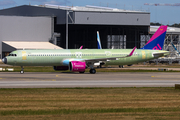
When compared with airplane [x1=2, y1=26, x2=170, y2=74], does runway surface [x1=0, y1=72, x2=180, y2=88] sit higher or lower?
lower

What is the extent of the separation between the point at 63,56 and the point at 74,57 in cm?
181

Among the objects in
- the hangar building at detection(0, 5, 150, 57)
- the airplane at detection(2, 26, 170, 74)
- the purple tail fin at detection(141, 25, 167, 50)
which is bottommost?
the airplane at detection(2, 26, 170, 74)

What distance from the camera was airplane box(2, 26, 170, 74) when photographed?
43938 millimetres

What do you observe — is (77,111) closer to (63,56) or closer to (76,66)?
(76,66)

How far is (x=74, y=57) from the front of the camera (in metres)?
47.0

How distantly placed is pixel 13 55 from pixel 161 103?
30756 mm

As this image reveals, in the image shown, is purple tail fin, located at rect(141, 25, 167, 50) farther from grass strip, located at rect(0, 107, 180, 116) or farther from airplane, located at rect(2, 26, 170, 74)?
grass strip, located at rect(0, 107, 180, 116)

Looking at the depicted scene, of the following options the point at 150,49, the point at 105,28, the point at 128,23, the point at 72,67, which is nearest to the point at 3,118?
the point at 72,67

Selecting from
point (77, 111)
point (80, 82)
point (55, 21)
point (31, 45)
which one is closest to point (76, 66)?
point (80, 82)

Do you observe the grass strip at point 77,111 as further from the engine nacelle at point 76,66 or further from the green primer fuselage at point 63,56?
the green primer fuselage at point 63,56

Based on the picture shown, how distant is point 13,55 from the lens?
1738 inches

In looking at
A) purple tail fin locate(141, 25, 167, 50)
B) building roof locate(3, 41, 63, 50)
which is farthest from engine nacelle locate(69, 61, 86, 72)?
building roof locate(3, 41, 63, 50)

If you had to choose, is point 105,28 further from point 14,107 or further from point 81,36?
point 14,107

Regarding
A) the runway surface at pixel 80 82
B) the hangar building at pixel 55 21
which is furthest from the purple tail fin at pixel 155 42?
the hangar building at pixel 55 21
